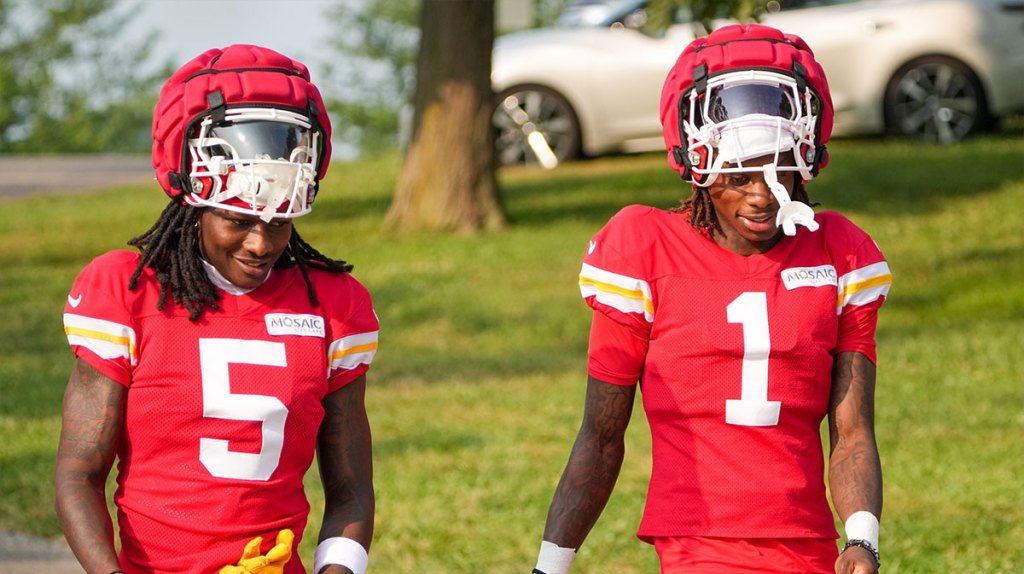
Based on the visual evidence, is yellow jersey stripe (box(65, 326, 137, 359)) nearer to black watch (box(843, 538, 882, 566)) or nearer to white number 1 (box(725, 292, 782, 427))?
white number 1 (box(725, 292, 782, 427))

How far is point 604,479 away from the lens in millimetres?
3828

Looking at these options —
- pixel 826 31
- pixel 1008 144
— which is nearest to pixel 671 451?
pixel 826 31

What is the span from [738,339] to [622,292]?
0.28 m

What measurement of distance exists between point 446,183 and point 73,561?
7762 mm

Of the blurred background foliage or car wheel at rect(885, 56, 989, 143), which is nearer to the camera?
car wheel at rect(885, 56, 989, 143)

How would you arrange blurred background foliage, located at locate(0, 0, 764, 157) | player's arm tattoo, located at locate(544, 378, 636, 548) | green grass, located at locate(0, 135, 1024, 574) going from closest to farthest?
1. player's arm tattoo, located at locate(544, 378, 636, 548)
2. green grass, located at locate(0, 135, 1024, 574)
3. blurred background foliage, located at locate(0, 0, 764, 157)

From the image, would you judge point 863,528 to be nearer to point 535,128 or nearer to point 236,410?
point 236,410

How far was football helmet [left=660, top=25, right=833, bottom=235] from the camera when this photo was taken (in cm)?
362

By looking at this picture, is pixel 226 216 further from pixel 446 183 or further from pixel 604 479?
pixel 446 183

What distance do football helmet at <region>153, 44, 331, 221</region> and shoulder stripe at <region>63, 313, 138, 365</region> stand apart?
0.33 m

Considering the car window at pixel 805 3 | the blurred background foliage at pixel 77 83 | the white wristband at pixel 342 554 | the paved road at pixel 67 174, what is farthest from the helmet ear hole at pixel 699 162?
the blurred background foliage at pixel 77 83

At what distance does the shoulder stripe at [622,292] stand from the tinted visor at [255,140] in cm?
72

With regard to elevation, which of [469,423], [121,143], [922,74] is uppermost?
[922,74]

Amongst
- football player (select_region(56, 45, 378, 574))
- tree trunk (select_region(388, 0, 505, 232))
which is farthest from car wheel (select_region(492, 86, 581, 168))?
football player (select_region(56, 45, 378, 574))
